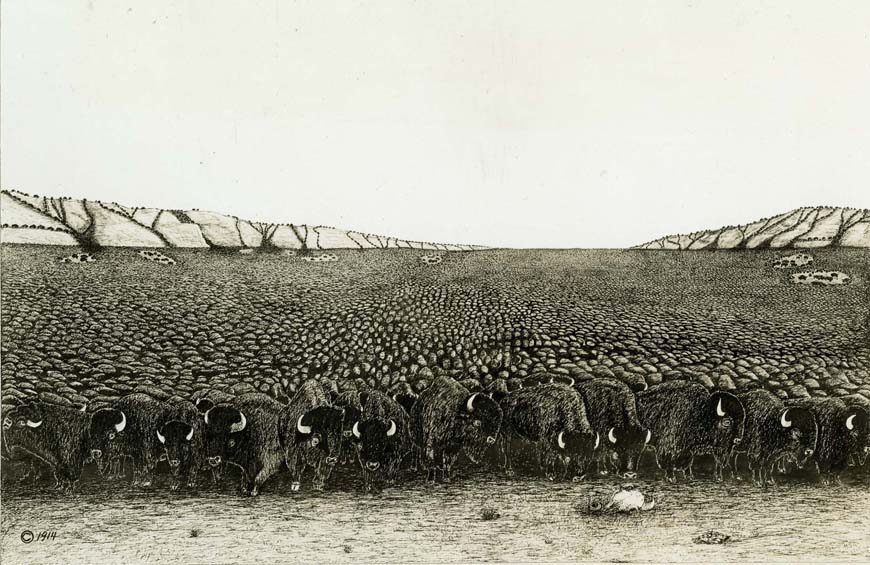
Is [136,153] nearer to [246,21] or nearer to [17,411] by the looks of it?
[246,21]

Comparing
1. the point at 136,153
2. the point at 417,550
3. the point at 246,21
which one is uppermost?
the point at 246,21

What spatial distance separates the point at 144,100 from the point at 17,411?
5.82 feet

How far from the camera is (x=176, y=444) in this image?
328 cm

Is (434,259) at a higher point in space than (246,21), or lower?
lower

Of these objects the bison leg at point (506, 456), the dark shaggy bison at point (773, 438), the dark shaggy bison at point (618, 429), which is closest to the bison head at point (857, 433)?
the dark shaggy bison at point (773, 438)

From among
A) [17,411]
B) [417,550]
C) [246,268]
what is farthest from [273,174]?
[417,550]

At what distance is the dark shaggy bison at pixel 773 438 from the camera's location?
333 cm

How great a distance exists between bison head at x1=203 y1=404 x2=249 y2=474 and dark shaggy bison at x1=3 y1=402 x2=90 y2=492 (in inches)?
24.4

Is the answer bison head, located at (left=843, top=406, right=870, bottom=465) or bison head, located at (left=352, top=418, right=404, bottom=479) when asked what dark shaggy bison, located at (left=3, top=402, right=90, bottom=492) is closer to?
bison head, located at (left=352, top=418, right=404, bottom=479)

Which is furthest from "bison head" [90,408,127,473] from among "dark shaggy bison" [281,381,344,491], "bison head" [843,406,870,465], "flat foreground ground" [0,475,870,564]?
"bison head" [843,406,870,465]

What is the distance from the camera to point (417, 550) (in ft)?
10.8

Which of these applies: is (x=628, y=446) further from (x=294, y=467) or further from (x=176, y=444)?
(x=176, y=444)

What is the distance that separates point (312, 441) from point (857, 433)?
9.36 ft

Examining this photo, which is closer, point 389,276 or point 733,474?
point 733,474
